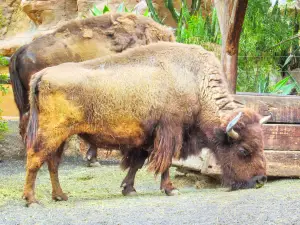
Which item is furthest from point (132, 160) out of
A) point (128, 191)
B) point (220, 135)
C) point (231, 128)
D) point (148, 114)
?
point (231, 128)

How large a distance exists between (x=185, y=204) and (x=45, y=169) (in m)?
4.54

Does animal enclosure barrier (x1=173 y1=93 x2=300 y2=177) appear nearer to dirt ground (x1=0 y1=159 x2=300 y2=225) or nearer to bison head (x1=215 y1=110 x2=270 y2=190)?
dirt ground (x1=0 y1=159 x2=300 y2=225)

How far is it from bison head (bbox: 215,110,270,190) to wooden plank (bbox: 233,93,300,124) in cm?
88

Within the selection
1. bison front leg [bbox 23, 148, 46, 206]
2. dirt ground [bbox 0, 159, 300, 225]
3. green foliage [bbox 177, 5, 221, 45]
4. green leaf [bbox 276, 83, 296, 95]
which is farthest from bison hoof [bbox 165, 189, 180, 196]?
green foliage [bbox 177, 5, 221, 45]

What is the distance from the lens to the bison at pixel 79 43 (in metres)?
8.80

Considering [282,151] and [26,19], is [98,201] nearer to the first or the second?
[282,151]

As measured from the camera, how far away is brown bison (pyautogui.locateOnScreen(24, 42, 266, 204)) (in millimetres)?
6473

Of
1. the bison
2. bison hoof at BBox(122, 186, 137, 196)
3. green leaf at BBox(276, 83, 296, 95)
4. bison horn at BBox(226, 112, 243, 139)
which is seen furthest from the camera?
green leaf at BBox(276, 83, 296, 95)

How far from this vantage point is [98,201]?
6434mm

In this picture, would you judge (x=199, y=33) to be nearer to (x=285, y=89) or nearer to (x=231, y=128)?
(x=285, y=89)

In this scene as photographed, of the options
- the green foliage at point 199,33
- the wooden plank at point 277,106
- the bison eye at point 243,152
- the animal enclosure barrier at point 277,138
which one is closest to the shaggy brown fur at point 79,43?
the wooden plank at point 277,106

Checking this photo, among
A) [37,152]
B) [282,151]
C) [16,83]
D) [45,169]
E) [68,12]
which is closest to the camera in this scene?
[37,152]

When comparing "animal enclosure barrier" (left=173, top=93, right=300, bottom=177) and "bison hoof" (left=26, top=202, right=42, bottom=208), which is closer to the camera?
"bison hoof" (left=26, top=202, right=42, bottom=208)

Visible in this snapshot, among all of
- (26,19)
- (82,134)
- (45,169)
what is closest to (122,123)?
(82,134)
